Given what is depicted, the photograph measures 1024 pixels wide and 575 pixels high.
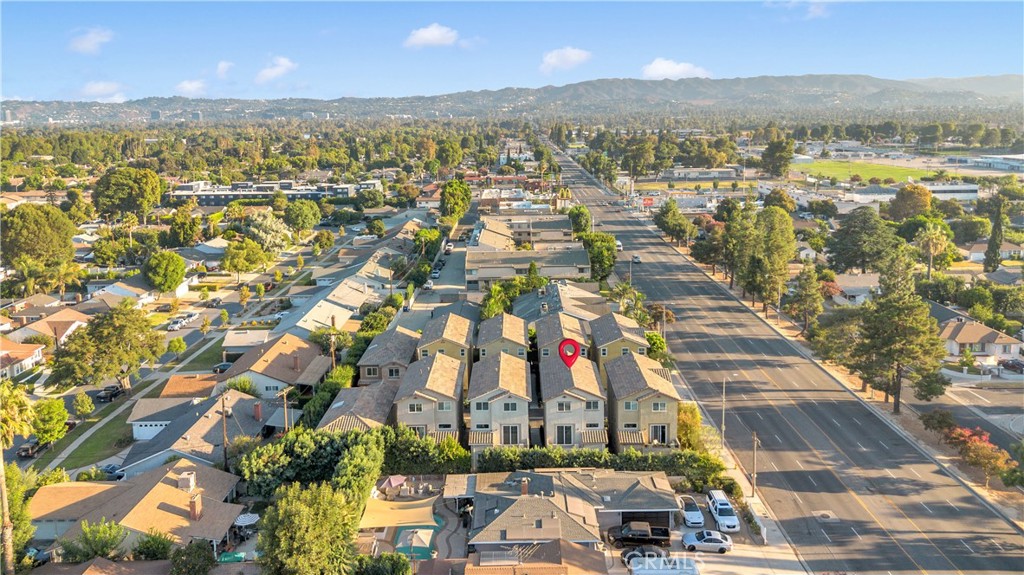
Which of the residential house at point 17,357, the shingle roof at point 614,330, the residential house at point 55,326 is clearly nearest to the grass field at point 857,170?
the shingle roof at point 614,330

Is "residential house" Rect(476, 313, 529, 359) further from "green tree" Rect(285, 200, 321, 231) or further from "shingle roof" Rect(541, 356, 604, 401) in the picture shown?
"green tree" Rect(285, 200, 321, 231)

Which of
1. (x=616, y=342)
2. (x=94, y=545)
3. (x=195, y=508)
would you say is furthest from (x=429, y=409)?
(x=94, y=545)

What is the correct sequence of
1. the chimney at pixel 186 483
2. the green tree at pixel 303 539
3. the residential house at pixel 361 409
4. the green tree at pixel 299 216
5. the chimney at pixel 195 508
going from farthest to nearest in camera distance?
1. the green tree at pixel 299 216
2. the residential house at pixel 361 409
3. the chimney at pixel 186 483
4. the chimney at pixel 195 508
5. the green tree at pixel 303 539

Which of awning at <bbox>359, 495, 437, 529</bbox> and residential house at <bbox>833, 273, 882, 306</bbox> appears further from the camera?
residential house at <bbox>833, 273, 882, 306</bbox>

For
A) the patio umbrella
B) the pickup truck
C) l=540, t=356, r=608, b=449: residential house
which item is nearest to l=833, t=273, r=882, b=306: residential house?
l=540, t=356, r=608, b=449: residential house

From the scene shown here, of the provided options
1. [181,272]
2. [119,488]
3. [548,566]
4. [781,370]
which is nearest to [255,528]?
[119,488]

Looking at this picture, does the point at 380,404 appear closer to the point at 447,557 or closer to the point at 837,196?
the point at 447,557

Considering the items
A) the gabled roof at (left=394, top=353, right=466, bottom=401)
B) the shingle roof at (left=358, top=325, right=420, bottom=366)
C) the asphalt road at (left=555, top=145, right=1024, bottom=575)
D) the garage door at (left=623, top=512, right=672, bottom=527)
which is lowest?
the asphalt road at (left=555, top=145, right=1024, bottom=575)

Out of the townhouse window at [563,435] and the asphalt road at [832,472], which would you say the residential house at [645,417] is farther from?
the asphalt road at [832,472]
